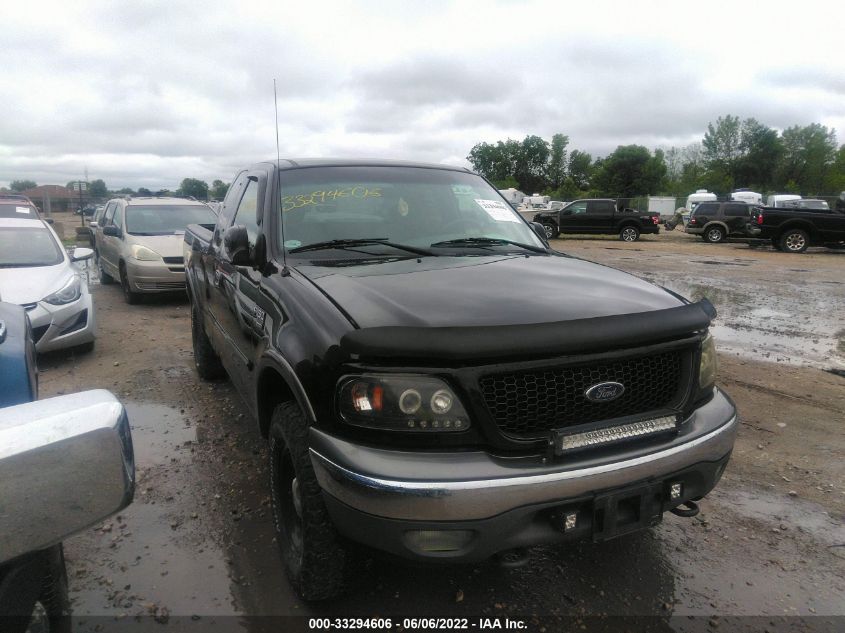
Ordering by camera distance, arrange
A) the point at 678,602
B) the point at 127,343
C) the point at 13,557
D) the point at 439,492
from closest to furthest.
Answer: the point at 13,557
the point at 439,492
the point at 678,602
the point at 127,343

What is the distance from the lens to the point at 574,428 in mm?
Result: 2090

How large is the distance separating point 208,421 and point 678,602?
3426 mm

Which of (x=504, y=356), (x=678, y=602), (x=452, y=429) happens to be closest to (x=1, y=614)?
(x=452, y=429)

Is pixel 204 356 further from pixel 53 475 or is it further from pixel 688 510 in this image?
pixel 53 475

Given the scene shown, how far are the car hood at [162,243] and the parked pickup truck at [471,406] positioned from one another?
23.0 ft

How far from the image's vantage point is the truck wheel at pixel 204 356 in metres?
5.25

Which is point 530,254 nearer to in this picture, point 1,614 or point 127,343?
point 1,614

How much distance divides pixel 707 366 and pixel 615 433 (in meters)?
0.66

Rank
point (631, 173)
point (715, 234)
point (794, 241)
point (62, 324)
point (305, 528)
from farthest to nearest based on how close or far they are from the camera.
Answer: point (631, 173) → point (715, 234) → point (794, 241) → point (62, 324) → point (305, 528)

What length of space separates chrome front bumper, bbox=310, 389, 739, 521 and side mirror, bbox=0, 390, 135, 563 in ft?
2.63

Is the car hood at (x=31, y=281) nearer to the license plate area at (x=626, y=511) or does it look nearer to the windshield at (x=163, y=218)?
the windshield at (x=163, y=218)

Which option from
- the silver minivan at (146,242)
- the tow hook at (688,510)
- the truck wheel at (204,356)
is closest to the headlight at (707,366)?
the tow hook at (688,510)

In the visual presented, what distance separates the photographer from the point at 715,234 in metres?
24.9

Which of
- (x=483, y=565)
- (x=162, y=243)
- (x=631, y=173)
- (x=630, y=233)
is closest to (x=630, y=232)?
(x=630, y=233)
